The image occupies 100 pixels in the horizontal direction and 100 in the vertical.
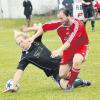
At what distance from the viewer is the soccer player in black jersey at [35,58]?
10859 millimetres

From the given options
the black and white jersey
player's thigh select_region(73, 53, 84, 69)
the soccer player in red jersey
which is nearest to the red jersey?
the soccer player in red jersey

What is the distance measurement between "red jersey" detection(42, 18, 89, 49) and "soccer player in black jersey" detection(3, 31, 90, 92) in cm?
40

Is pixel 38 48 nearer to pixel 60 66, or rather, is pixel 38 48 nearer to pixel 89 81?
pixel 60 66

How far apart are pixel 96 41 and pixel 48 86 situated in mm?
10761

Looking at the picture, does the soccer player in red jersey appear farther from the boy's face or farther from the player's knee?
the boy's face

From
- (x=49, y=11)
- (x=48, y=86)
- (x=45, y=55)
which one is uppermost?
(x=45, y=55)

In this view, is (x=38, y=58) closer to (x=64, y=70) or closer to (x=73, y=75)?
(x=64, y=70)

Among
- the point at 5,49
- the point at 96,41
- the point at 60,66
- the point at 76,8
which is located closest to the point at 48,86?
the point at 60,66

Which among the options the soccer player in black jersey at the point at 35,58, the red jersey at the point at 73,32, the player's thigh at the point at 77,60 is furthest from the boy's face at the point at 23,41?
the player's thigh at the point at 77,60

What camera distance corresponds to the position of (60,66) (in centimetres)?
1117

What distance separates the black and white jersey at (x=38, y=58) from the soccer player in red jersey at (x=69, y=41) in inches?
7.6

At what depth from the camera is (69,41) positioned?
10508 millimetres

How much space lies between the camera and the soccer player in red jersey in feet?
34.7

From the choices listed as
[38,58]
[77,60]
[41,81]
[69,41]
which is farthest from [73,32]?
[41,81]
